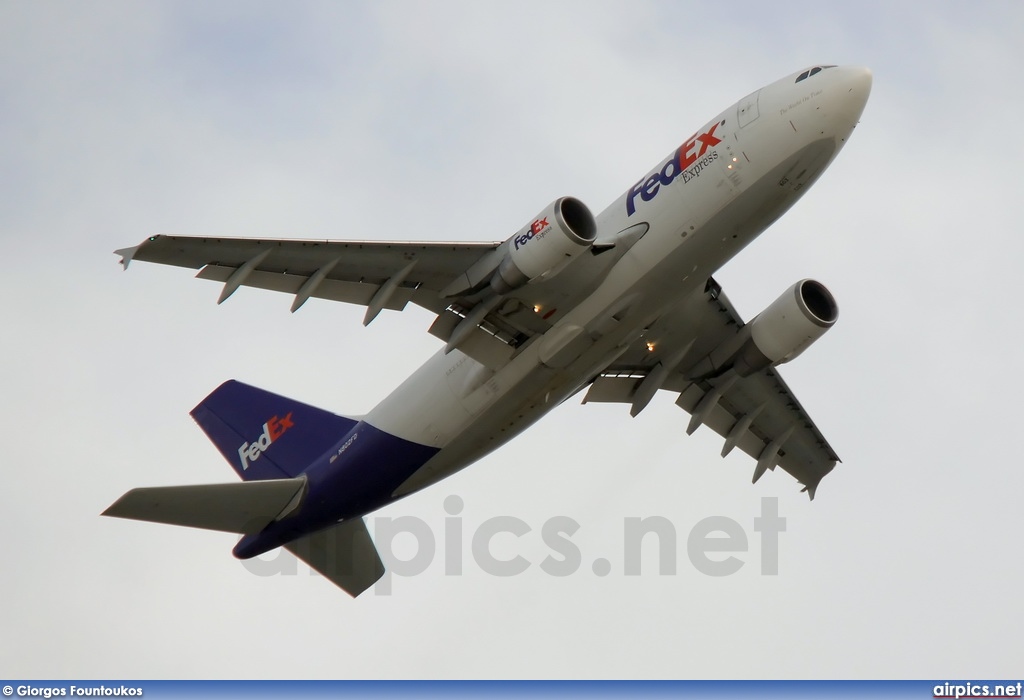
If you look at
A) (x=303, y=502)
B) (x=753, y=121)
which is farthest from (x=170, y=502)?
(x=753, y=121)

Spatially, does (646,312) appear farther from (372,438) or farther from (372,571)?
A: (372,571)

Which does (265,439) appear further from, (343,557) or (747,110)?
(747,110)

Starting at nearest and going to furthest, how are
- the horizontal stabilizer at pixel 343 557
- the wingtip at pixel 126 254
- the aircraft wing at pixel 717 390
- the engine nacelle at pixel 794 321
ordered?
the wingtip at pixel 126 254, the engine nacelle at pixel 794 321, the aircraft wing at pixel 717 390, the horizontal stabilizer at pixel 343 557

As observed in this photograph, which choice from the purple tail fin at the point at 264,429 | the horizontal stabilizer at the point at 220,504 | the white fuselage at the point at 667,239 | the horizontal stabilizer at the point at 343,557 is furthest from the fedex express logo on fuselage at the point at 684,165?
the horizontal stabilizer at the point at 343,557

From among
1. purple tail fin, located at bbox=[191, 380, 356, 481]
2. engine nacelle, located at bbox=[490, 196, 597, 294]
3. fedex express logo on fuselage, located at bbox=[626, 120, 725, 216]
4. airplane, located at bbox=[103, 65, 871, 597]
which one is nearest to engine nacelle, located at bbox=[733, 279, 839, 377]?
airplane, located at bbox=[103, 65, 871, 597]

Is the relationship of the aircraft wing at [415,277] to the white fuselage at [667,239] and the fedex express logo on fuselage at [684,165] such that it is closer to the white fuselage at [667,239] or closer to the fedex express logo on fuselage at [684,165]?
the white fuselage at [667,239]

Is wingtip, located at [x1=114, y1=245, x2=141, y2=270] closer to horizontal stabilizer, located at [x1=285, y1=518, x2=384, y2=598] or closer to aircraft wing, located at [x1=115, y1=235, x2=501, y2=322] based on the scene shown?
aircraft wing, located at [x1=115, y1=235, x2=501, y2=322]
